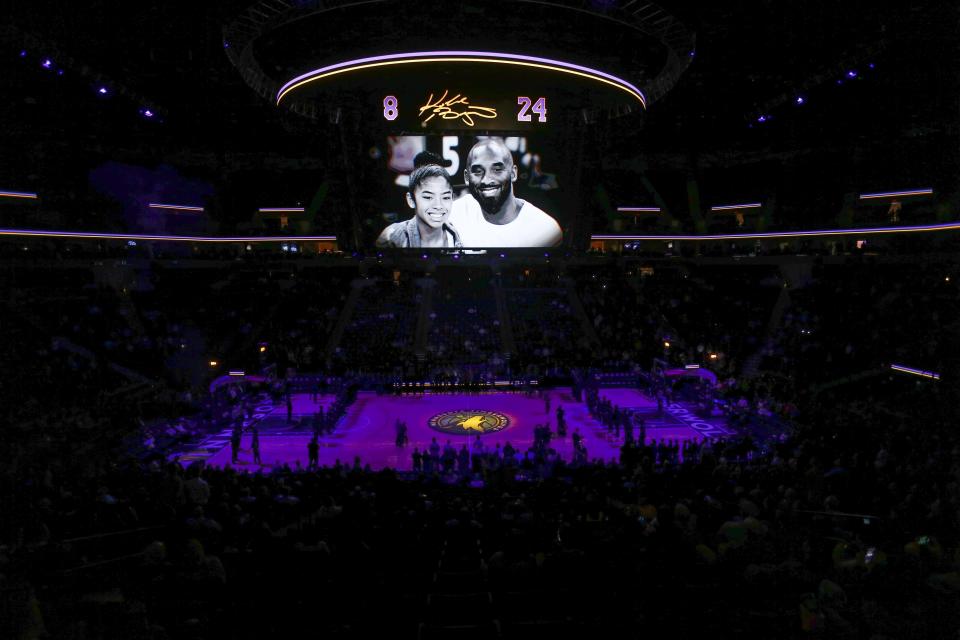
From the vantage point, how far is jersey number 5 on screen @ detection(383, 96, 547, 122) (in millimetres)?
35344

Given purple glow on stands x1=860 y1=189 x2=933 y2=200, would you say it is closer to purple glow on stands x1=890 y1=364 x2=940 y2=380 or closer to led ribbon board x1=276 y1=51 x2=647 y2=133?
purple glow on stands x1=890 y1=364 x2=940 y2=380

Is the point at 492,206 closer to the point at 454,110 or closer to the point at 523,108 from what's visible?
the point at 523,108

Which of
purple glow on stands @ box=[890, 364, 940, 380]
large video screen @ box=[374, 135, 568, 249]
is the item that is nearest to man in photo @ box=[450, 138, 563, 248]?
large video screen @ box=[374, 135, 568, 249]

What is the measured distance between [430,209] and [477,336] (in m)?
9.83

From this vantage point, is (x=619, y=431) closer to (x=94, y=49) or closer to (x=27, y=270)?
(x=94, y=49)

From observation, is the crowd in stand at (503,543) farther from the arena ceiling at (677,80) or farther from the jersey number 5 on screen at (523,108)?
the jersey number 5 on screen at (523,108)

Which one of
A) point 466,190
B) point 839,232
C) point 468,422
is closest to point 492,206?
point 466,190

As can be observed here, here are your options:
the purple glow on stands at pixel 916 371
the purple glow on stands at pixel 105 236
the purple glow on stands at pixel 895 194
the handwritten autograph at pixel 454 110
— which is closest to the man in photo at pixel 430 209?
the handwritten autograph at pixel 454 110

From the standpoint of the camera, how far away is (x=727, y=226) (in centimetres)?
4956

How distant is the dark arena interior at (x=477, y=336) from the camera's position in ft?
22.3

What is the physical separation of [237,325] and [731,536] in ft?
112

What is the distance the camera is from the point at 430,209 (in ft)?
132

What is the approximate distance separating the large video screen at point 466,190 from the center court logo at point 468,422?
52.7ft

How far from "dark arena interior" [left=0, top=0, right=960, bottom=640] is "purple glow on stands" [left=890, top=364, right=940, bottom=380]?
0.32ft
